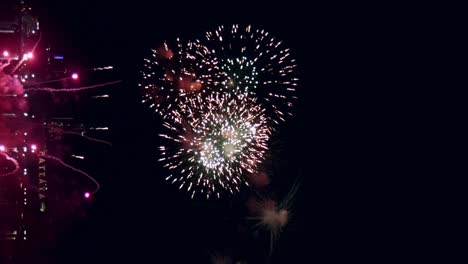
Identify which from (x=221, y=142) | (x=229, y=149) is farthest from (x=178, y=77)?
(x=229, y=149)

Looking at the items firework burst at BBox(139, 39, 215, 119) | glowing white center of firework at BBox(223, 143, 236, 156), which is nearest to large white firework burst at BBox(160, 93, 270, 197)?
glowing white center of firework at BBox(223, 143, 236, 156)

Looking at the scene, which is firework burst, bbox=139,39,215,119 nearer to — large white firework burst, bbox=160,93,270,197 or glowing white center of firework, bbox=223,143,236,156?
large white firework burst, bbox=160,93,270,197

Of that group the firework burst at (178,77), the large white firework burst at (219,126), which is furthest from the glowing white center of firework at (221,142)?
the firework burst at (178,77)

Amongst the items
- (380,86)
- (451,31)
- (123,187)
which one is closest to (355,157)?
(380,86)

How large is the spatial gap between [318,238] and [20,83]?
5.03 m

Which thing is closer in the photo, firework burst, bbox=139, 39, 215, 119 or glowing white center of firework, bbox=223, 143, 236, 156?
firework burst, bbox=139, 39, 215, 119

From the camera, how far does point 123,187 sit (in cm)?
701

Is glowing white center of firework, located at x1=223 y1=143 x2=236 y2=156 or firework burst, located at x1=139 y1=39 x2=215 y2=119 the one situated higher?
firework burst, located at x1=139 y1=39 x2=215 y2=119

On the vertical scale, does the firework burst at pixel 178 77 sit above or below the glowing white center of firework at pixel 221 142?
above

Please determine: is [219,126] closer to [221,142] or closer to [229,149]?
[221,142]

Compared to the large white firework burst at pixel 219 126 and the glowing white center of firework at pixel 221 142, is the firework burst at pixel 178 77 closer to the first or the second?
the large white firework burst at pixel 219 126

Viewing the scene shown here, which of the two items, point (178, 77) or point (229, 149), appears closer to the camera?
point (178, 77)

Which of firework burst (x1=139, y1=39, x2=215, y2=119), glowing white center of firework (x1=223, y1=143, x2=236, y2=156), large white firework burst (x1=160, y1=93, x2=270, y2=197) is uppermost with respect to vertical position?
firework burst (x1=139, y1=39, x2=215, y2=119)

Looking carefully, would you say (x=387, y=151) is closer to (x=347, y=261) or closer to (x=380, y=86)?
(x=380, y=86)
